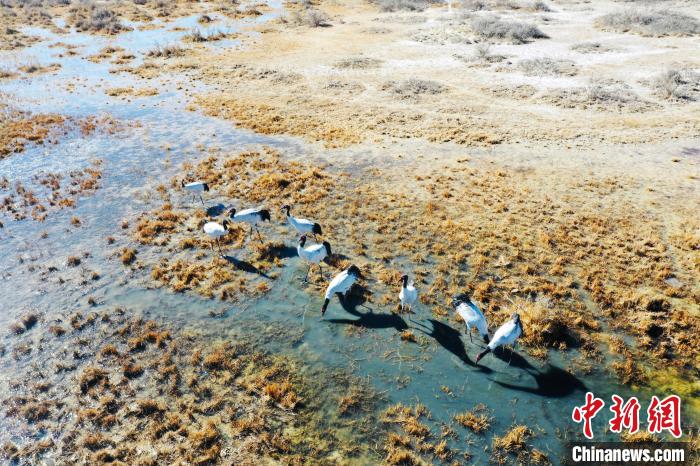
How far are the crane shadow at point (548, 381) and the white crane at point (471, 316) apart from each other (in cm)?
91

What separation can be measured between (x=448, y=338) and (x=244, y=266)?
8154 millimetres

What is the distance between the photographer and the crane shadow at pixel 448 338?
13.3 meters

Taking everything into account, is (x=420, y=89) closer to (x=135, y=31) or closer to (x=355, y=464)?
(x=355, y=464)

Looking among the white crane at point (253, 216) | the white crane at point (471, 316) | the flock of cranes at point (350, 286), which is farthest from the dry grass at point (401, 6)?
the white crane at point (471, 316)

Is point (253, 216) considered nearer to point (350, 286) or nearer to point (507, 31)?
point (350, 286)

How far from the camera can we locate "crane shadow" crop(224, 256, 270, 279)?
17000 millimetres

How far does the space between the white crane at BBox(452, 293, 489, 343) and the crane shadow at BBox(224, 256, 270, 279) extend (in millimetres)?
7131

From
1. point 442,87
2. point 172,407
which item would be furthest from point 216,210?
point 442,87

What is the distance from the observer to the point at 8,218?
20766mm

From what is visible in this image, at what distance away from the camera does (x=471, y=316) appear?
13500 mm

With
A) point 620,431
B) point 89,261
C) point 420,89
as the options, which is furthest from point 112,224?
point 420,89

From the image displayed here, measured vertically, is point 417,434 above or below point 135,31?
below

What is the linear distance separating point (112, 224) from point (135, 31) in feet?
160

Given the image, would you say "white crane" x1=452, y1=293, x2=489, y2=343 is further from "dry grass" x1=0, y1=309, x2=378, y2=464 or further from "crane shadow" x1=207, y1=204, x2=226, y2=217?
"crane shadow" x1=207, y1=204, x2=226, y2=217
